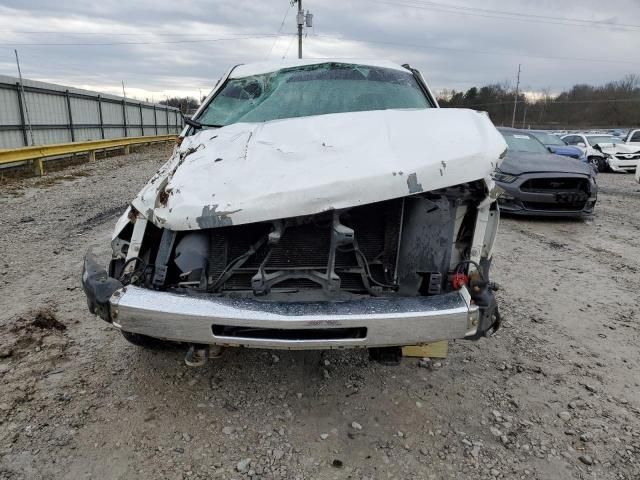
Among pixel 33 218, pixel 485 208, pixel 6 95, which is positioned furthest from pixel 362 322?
pixel 6 95

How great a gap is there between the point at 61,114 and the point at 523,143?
45.1 ft

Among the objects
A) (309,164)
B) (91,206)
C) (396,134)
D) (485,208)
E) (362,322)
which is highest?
(396,134)

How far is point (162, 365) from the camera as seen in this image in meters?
2.88

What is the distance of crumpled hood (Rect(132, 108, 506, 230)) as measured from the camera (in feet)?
6.96

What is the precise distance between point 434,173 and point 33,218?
251 inches

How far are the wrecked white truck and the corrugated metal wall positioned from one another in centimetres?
703

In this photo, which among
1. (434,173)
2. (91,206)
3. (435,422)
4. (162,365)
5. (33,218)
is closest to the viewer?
(434,173)

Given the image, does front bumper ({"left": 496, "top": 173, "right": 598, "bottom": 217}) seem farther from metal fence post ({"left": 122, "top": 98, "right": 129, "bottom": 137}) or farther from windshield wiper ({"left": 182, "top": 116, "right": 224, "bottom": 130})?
metal fence post ({"left": 122, "top": 98, "right": 129, "bottom": 137})

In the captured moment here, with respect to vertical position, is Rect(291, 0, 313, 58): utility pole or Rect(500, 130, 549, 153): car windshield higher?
Rect(291, 0, 313, 58): utility pole

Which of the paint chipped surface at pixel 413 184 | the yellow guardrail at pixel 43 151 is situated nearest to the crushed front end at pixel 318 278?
the paint chipped surface at pixel 413 184

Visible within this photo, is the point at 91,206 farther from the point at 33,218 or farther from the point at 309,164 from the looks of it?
the point at 309,164

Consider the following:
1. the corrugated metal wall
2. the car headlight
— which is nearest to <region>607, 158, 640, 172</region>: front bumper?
the car headlight

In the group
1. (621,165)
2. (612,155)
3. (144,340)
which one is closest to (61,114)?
(144,340)

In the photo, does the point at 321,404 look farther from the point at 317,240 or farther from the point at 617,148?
the point at 617,148
